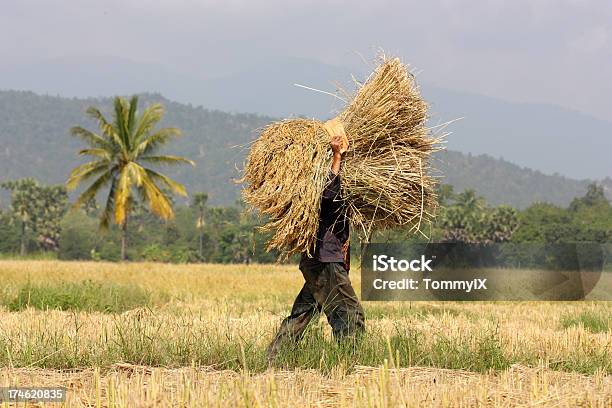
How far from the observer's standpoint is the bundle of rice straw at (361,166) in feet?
21.8

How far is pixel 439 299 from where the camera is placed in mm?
17188

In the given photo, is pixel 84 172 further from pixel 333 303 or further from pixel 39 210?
pixel 39 210

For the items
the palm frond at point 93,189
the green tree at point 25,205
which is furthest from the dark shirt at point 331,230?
the green tree at point 25,205

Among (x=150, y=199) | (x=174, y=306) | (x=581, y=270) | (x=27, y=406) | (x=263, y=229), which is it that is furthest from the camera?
(x=150, y=199)

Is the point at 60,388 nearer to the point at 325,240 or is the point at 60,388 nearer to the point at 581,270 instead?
the point at 325,240

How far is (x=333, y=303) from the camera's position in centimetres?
662

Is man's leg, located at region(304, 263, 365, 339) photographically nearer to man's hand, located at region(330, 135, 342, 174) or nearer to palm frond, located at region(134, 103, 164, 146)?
man's hand, located at region(330, 135, 342, 174)

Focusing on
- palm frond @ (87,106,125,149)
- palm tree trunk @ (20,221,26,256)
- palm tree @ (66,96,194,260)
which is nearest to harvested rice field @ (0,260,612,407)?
palm tree @ (66,96,194,260)

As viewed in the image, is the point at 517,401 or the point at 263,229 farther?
the point at 263,229

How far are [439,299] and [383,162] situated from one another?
10649 mm

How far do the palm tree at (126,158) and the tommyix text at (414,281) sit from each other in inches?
746

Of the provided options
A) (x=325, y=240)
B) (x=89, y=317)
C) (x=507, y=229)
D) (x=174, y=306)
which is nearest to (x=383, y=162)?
(x=325, y=240)

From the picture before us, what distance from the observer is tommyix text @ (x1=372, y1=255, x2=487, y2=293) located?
57.3 feet

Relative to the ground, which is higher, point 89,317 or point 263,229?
point 263,229
